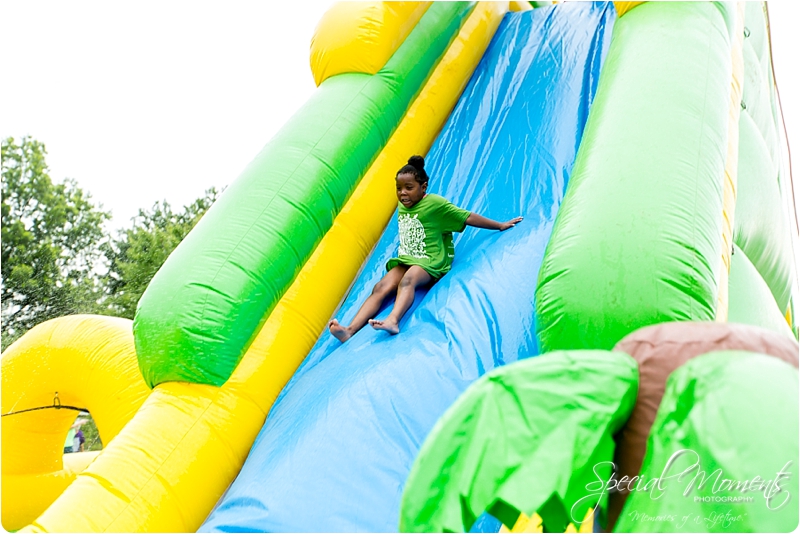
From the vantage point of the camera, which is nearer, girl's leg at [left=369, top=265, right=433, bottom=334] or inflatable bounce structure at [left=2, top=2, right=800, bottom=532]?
inflatable bounce structure at [left=2, top=2, right=800, bottom=532]

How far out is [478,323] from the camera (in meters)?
2.27

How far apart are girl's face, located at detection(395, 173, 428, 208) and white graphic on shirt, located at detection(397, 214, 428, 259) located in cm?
6

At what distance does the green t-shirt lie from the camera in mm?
2654

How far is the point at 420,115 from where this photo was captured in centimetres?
338

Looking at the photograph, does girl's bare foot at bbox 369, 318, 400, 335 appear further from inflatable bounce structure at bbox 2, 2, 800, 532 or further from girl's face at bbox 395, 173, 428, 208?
girl's face at bbox 395, 173, 428, 208

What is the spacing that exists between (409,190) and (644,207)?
112 centimetres

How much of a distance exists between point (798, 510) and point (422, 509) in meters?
0.54

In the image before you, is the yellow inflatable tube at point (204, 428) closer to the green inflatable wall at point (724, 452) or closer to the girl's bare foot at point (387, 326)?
the girl's bare foot at point (387, 326)

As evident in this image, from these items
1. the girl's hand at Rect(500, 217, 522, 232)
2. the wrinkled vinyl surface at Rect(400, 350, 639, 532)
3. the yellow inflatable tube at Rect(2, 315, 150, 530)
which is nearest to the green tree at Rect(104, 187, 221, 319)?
the yellow inflatable tube at Rect(2, 315, 150, 530)

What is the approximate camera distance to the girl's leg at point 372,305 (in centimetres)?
253

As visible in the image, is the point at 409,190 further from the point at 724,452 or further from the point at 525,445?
the point at 724,452

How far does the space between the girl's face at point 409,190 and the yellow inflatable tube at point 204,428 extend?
0.29 metres

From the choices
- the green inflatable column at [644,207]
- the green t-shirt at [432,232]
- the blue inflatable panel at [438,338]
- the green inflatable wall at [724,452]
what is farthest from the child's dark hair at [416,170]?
the green inflatable wall at [724,452]

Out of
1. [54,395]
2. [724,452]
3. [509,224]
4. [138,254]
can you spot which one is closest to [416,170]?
[509,224]
